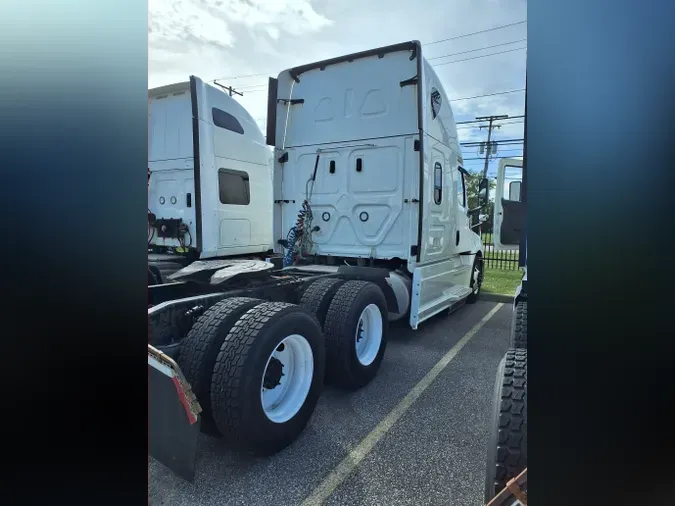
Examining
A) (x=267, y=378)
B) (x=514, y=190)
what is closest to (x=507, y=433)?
(x=267, y=378)

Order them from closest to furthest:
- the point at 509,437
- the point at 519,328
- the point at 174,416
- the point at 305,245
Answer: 1. the point at 509,437
2. the point at 174,416
3. the point at 519,328
4. the point at 305,245

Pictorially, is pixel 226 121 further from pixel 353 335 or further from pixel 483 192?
pixel 483 192

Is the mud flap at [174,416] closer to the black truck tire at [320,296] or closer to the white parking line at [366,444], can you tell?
the white parking line at [366,444]

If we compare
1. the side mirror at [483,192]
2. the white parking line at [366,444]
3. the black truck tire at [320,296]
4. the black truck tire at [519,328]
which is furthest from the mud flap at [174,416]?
the side mirror at [483,192]

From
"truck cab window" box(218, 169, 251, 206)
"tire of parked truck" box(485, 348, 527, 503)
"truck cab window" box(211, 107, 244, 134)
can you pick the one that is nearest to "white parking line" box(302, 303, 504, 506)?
"tire of parked truck" box(485, 348, 527, 503)

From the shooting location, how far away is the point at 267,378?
295 cm

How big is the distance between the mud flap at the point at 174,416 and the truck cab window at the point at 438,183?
14.6 ft

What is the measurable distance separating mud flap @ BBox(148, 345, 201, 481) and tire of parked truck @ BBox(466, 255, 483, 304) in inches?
269

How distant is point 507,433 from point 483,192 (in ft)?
20.0

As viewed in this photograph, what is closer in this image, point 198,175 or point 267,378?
point 267,378

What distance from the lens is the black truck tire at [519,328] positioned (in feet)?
10.7
